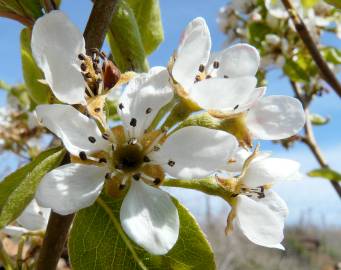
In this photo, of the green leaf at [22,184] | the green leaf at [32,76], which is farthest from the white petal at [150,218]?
the green leaf at [32,76]

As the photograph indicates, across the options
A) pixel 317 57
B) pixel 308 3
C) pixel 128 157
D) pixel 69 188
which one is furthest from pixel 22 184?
pixel 308 3

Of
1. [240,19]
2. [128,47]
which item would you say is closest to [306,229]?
[240,19]

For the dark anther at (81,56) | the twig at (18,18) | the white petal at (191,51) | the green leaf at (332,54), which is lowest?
the green leaf at (332,54)

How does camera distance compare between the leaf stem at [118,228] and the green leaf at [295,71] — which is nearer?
the leaf stem at [118,228]

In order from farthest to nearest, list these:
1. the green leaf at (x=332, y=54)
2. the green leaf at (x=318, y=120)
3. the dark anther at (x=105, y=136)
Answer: the green leaf at (x=318, y=120), the green leaf at (x=332, y=54), the dark anther at (x=105, y=136)

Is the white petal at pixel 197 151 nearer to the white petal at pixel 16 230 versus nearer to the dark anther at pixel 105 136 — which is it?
the dark anther at pixel 105 136

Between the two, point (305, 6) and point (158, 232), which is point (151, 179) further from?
point (305, 6)

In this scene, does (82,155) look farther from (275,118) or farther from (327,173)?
(327,173)
